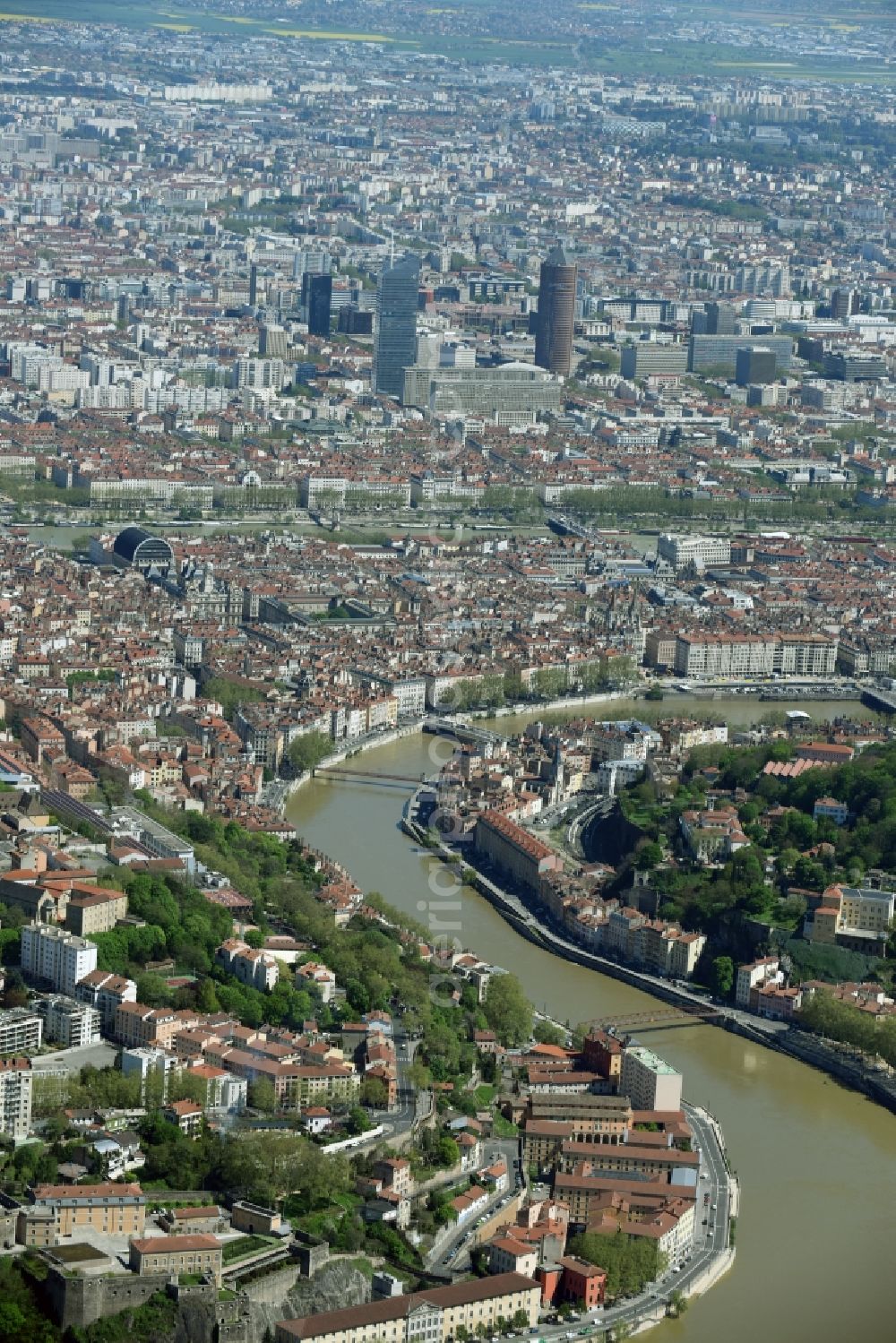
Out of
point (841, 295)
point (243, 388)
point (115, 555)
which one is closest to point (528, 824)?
point (115, 555)

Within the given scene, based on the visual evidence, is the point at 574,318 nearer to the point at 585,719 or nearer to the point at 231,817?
the point at 585,719

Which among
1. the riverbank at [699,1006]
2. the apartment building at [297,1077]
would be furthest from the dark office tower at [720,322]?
the apartment building at [297,1077]

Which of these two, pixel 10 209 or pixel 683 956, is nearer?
pixel 683 956

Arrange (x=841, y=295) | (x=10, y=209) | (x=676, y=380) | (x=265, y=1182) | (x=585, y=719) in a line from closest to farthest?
1. (x=265, y=1182)
2. (x=585, y=719)
3. (x=676, y=380)
4. (x=841, y=295)
5. (x=10, y=209)

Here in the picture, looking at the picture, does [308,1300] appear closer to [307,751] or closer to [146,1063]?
[146,1063]

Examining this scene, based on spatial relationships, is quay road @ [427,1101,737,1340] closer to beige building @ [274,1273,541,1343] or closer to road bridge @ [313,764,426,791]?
beige building @ [274,1273,541,1343]

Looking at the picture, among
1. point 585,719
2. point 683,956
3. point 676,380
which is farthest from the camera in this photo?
point 676,380
